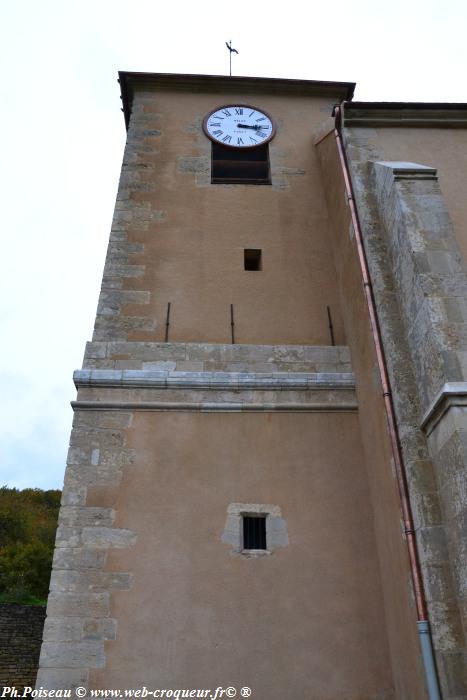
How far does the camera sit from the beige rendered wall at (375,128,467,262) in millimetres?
5516

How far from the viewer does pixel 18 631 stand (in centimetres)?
1381

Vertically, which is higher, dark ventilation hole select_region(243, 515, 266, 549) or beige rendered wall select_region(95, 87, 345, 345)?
beige rendered wall select_region(95, 87, 345, 345)

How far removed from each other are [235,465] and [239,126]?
5277 millimetres

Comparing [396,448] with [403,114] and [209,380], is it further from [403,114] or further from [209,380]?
[403,114]

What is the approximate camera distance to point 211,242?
662 cm

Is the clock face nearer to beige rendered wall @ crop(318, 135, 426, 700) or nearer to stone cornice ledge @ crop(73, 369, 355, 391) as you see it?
beige rendered wall @ crop(318, 135, 426, 700)

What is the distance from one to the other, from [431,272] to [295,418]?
1.83m

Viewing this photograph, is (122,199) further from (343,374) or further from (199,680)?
(199,680)

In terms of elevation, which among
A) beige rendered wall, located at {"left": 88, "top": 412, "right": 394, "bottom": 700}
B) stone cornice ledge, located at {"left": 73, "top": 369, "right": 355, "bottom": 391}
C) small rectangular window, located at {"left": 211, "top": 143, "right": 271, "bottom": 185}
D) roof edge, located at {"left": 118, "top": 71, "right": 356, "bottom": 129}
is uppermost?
roof edge, located at {"left": 118, "top": 71, "right": 356, "bottom": 129}

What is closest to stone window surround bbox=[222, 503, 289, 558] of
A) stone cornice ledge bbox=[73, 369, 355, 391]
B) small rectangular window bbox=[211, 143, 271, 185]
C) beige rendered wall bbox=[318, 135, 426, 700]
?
beige rendered wall bbox=[318, 135, 426, 700]

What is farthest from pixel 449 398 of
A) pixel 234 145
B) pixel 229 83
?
pixel 229 83

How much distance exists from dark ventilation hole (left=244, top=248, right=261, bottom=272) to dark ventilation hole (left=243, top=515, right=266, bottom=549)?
2.99 m

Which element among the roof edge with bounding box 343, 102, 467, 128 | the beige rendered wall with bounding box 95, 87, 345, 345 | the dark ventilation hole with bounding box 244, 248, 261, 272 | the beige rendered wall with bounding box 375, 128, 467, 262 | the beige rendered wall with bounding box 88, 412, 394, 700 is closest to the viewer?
the beige rendered wall with bounding box 88, 412, 394, 700

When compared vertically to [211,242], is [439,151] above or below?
above
